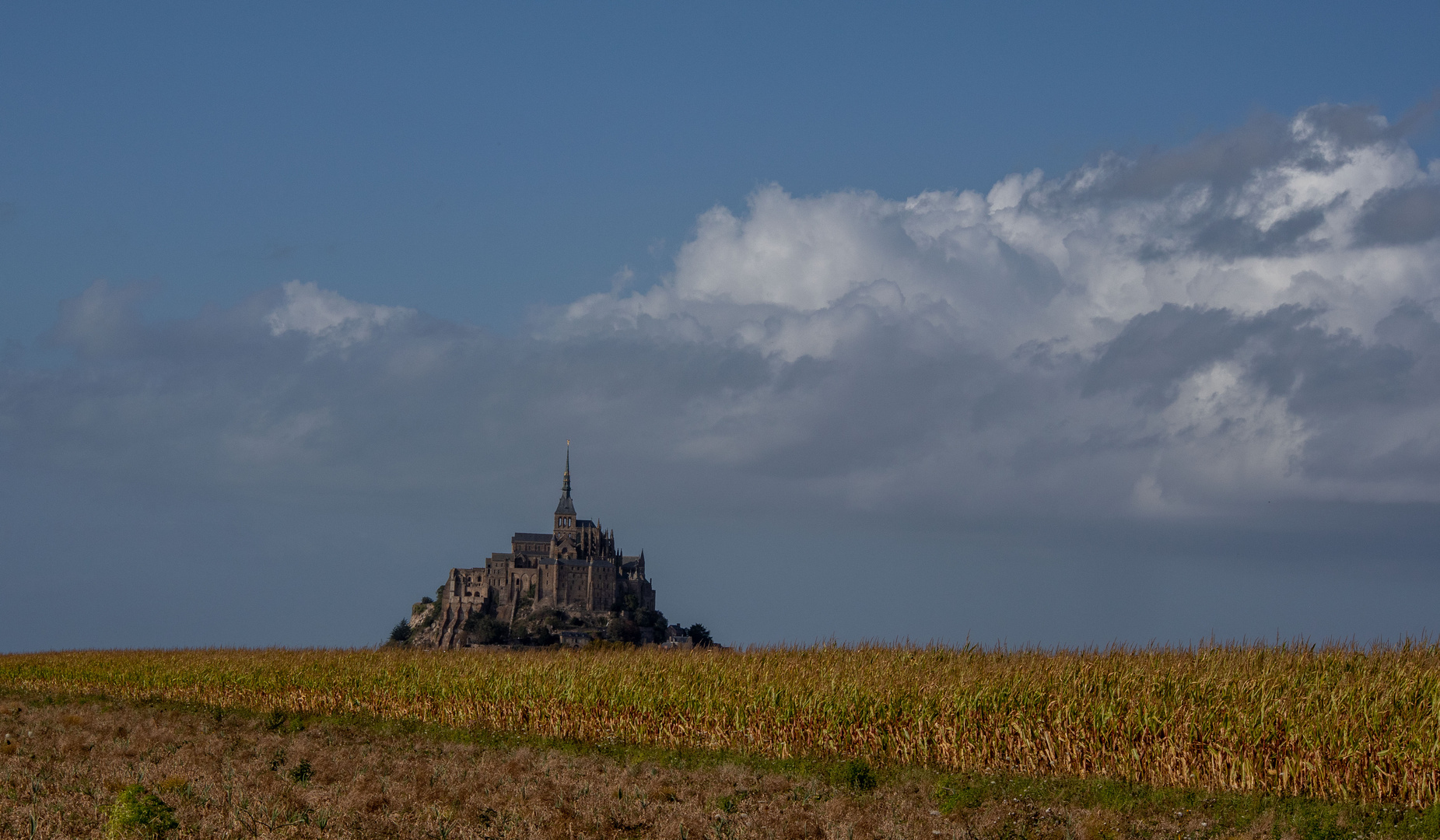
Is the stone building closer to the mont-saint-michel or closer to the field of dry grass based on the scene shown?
the mont-saint-michel

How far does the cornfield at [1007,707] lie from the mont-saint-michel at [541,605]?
112 m

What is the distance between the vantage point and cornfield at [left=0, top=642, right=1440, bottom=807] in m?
18.7

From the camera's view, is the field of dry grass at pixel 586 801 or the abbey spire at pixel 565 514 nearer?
the field of dry grass at pixel 586 801

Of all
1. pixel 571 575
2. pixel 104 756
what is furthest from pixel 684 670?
pixel 571 575

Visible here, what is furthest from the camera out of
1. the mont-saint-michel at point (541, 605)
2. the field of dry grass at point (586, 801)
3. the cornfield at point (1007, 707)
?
the mont-saint-michel at point (541, 605)

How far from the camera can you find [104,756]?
76.2ft

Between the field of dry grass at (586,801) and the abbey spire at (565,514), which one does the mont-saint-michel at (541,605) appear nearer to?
the abbey spire at (565,514)

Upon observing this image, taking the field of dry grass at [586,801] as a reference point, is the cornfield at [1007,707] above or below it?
above

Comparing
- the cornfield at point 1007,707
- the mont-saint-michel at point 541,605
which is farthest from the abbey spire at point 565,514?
the cornfield at point 1007,707

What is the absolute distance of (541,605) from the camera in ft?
495

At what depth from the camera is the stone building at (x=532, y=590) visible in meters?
151

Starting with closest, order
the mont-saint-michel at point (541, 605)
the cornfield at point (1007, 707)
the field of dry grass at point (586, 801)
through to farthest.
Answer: the field of dry grass at point (586, 801), the cornfield at point (1007, 707), the mont-saint-michel at point (541, 605)

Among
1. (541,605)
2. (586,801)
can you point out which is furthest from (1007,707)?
(541,605)

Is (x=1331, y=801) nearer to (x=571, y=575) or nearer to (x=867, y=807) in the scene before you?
(x=867, y=807)
